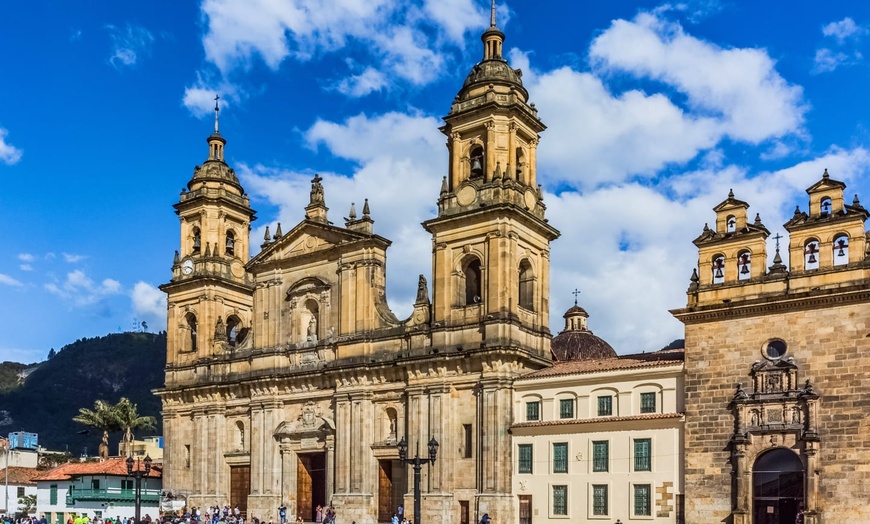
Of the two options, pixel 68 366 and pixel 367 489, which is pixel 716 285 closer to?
pixel 367 489

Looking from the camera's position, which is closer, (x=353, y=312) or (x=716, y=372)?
(x=716, y=372)

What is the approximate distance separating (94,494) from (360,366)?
21.4 meters

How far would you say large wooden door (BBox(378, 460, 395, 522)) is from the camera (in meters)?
47.8

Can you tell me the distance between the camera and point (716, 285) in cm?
3816

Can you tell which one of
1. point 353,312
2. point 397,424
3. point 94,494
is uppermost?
point 353,312

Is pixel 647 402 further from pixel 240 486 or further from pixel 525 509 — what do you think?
pixel 240 486

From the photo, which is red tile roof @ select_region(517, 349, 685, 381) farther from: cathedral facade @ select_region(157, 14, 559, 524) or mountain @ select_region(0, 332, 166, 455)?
mountain @ select_region(0, 332, 166, 455)

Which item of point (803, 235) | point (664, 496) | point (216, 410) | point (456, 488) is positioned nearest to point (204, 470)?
point (216, 410)

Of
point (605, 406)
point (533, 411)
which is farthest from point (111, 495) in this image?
point (605, 406)

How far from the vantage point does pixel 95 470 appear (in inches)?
2393

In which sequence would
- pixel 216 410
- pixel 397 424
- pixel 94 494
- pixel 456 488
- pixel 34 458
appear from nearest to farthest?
pixel 456 488 < pixel 397 424 < pixel 216 410 < pixel 94 494 < pixel 34 458

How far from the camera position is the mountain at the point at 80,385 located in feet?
433

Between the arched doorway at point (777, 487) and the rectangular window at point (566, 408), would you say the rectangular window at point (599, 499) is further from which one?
the arched doorway at point (777, 487)

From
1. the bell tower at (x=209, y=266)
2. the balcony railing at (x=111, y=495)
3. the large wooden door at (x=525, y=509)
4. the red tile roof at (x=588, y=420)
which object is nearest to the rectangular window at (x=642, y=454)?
the red tile roof at (x=588, y=420)
